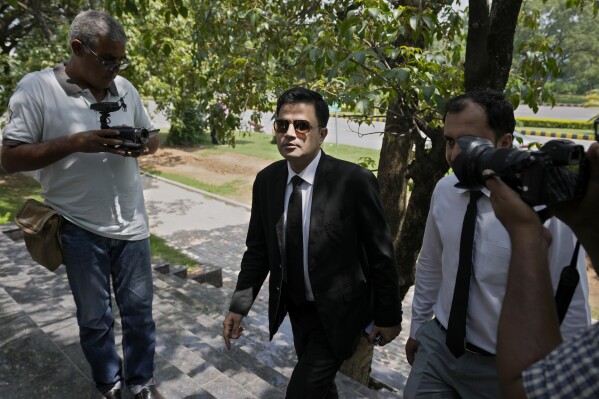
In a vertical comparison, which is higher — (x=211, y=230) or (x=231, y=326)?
(x=231, y=326)

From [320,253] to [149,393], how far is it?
4.02 ft

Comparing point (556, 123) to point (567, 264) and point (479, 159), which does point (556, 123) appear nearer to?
point (567, 264)

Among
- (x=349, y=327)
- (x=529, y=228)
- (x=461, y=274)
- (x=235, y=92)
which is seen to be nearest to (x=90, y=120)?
(x=349, y=327)

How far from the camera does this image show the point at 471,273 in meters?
1.93

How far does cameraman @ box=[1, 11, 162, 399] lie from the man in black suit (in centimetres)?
56

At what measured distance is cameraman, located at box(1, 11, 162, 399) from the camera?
7.25 feet

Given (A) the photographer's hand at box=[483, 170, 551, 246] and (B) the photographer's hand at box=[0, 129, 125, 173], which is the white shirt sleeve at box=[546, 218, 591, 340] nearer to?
(A) the photographer's hand at box=[483, 170, 551, 246]

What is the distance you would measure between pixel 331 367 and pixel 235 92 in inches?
130

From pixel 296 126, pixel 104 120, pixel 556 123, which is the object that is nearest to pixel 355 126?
pixel 556 123

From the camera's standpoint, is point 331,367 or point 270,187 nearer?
→ point 331,367

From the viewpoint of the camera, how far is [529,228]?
110 cm

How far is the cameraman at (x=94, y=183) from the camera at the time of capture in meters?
2.21

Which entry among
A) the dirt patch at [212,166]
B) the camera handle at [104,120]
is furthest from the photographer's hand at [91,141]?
the dirt patch at [212,166]

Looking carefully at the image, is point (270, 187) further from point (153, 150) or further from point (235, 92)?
point (235, 92)
